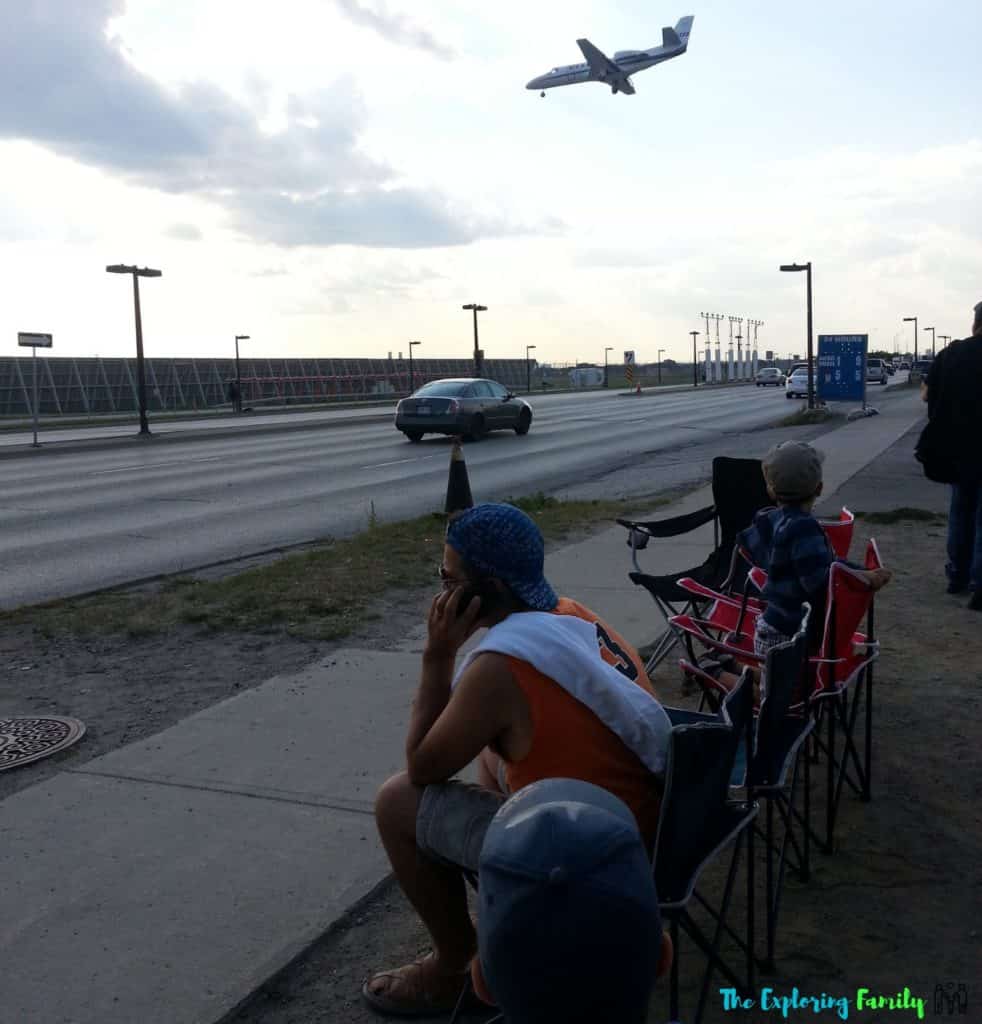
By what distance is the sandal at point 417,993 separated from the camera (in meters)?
3.07

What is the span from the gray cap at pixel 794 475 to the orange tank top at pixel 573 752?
2.11m

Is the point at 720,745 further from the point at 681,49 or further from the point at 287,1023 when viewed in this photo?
the point at 681,49

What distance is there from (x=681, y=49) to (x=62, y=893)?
66.4m

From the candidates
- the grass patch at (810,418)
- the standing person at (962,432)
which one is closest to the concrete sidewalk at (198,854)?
the standing person at (962,432)

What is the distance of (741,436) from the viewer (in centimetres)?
2767

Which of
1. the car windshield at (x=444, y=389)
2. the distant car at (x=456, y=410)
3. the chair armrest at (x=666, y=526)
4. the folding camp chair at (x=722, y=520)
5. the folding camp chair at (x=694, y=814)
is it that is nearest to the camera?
the folding camp chair at (x=694, y=814)

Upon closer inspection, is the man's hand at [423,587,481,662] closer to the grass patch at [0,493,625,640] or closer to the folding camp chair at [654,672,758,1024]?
the folding camp chair at [654,672,758,1024]

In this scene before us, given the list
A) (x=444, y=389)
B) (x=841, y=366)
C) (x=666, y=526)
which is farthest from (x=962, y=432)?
(x=841, y=366)

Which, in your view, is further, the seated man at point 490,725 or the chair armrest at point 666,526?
the chair armrest at point 666,526

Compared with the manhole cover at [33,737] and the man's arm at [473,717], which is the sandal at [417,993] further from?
the manhole cover at [33,737]

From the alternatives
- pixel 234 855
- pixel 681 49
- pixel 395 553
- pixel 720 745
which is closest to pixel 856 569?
pixel 720 745

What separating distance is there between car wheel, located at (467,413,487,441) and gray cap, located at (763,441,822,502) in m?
23.2

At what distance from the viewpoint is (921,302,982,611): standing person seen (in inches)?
303

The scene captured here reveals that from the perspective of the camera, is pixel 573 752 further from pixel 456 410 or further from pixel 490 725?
pixel 456 410
